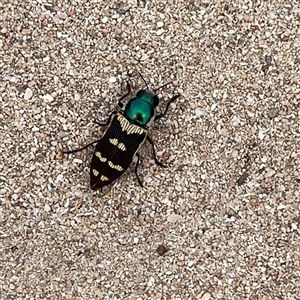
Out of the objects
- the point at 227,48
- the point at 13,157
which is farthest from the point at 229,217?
the point at 13,157

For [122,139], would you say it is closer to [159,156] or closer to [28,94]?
[159,156]

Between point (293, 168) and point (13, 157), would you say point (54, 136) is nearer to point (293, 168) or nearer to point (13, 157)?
point (13, 157)

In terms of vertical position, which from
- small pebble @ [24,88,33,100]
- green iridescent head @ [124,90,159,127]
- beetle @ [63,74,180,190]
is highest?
green iridescent head @ [124,90,159,127]

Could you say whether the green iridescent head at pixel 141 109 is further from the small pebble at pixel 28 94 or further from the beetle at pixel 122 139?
the small pebble at pixel 28 94

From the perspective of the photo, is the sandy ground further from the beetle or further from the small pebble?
the beetle

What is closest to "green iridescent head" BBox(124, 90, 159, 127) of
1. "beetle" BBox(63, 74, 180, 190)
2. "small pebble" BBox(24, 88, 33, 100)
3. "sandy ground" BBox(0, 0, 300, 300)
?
"beetle" BBox(63, 74, 180, 190)

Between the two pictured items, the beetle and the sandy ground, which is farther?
the sandy ground
